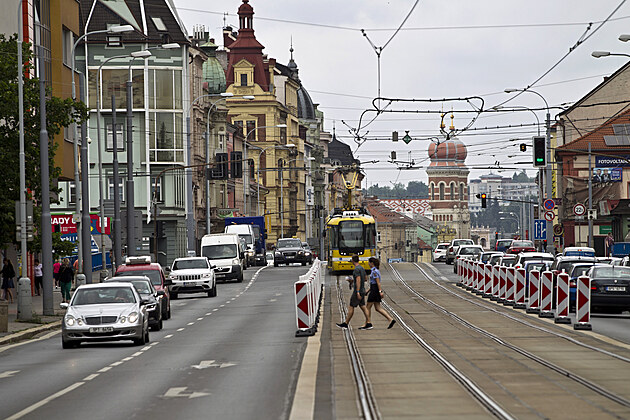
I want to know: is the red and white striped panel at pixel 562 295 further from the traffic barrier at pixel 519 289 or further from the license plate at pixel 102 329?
the license plate at pixel 102 329

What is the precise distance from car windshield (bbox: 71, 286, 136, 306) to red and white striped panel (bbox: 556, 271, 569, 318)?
32.4 ft

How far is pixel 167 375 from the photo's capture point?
1764 centimetres

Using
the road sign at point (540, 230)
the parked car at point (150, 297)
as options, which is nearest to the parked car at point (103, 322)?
the parked car at point (150, 297)

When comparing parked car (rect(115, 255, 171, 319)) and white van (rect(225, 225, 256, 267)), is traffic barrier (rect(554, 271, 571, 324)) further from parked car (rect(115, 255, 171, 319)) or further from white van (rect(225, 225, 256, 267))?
white van (rect(225, 225, 256, 267))

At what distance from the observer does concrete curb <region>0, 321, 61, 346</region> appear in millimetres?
26906

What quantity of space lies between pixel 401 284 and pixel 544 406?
42.5m

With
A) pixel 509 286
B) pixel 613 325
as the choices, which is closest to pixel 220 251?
pixel 509 286

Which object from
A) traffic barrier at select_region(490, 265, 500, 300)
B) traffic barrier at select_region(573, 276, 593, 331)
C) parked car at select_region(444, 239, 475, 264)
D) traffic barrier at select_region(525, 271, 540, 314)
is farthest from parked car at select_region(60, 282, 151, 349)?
parked car at select_region(444, 239, 475, 264)

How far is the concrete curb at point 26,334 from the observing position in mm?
26906

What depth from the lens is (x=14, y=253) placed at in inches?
2010

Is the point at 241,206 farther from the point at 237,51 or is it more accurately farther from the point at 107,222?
the point at 107,222

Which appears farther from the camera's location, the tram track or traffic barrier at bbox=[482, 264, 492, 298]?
traffic barrier at bbox=[482, 264, 492, 298]

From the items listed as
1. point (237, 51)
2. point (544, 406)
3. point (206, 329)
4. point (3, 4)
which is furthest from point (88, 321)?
point (237, 51)

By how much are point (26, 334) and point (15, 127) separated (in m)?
8.61
